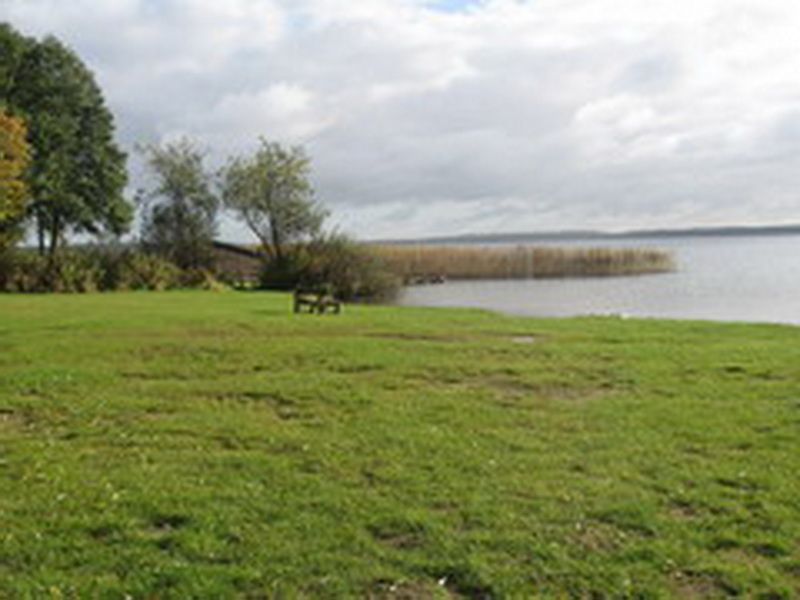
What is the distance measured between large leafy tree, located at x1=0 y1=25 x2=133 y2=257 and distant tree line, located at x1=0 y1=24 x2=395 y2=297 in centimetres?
6

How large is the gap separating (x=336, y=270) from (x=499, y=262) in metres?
18.1

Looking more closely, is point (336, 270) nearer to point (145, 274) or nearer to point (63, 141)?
point (145, 274)

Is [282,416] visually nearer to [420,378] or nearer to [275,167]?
[420,378]

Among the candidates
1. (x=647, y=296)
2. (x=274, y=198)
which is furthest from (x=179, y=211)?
(x=647, y=296)

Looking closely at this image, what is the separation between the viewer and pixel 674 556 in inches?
210

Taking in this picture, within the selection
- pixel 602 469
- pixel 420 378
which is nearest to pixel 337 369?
pixel 420 378

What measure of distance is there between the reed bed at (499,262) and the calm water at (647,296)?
3.02 meters

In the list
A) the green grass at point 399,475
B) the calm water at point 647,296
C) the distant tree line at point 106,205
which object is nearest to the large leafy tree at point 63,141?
the distant tree line at point 106,205

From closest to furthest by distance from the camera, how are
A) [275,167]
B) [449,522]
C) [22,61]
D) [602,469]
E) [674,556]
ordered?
[674,556] → [449,522] → [602,469] → [22,61] → [275,167]

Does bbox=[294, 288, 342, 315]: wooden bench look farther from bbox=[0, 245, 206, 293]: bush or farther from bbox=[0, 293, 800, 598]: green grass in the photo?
bbox=[0, 245, 206, 293]: bush

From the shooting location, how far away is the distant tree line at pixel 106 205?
39.2 m

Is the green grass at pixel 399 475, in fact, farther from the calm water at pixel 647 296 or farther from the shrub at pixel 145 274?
the shrub at pixel 145 274

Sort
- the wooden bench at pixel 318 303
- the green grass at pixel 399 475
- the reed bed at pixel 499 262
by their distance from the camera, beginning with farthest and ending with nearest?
the reed bed at pixel 499 262
the wooden bench at pixel 318 303
the green grass at pixel 399 475

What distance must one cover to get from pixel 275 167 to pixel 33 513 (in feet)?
156
